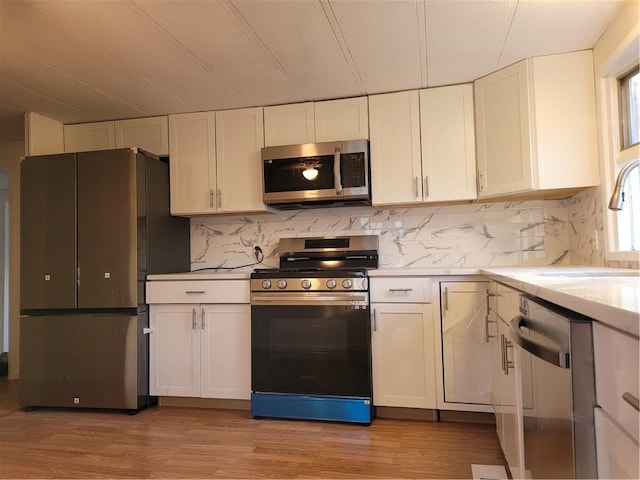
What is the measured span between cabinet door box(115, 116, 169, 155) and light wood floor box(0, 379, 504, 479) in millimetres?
1916

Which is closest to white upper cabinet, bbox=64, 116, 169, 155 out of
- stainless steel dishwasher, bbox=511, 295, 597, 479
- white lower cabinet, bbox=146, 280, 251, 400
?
white lower cabinet, bbox=146, 280, 251, 400

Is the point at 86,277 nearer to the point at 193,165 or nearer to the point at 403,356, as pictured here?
the point at 193,165

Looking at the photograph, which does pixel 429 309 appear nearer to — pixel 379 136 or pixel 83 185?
pixel 379 136

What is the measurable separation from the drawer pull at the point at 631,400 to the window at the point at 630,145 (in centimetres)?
167

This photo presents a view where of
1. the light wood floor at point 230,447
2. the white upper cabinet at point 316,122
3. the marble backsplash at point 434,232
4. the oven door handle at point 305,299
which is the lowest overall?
the light wood floor at point 230,447

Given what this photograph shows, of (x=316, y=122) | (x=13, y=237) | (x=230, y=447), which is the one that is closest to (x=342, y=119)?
(x=316, y=122)

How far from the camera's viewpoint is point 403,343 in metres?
2.53

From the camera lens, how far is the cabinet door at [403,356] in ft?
8.18

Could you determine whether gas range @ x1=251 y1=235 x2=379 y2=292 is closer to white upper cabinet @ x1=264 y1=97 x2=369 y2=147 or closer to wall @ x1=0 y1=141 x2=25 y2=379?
white upper cabinet @ x1=264 y1=97 x2=369 y2=147

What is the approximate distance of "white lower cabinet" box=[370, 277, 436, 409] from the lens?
2496 millimetres

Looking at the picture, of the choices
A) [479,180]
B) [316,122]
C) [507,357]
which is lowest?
[507,357]

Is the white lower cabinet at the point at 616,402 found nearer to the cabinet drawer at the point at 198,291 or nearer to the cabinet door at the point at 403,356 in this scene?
the cabinet door at the point at 403,356

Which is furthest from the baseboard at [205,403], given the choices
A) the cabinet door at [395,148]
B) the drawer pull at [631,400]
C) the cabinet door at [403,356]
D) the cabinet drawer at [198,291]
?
the drawer pull at [631,400]

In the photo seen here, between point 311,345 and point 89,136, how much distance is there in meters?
2.44
